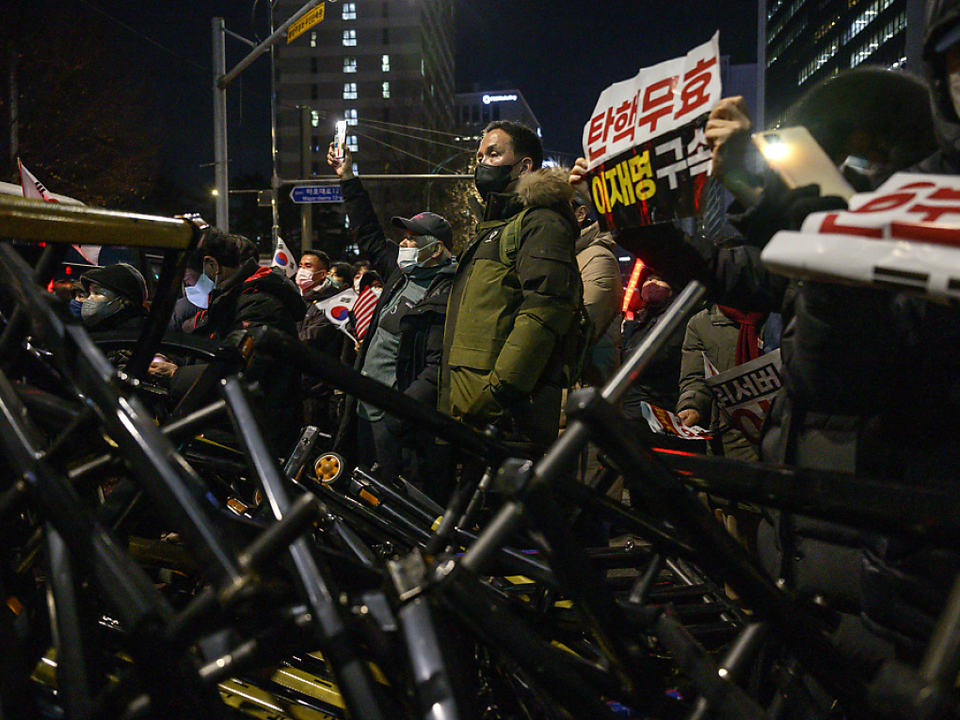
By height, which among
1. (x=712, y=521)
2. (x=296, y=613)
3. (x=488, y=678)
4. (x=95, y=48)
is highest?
(x=95, y=48)

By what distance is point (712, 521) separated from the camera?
1.37 meters

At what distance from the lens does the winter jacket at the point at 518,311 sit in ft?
11.5

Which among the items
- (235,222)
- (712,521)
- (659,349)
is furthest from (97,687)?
(235,222)

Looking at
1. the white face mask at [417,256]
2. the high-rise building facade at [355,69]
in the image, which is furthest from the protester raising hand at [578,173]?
the high-rise building facade at [355,69]

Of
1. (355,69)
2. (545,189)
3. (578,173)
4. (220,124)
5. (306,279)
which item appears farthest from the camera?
(355,69)

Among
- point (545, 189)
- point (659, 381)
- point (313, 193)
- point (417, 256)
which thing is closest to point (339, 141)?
point (417, 256)

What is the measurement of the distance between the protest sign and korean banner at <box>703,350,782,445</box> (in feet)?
1.24

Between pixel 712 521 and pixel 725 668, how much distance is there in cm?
26

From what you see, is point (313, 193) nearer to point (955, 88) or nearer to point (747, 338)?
point (747, 338)

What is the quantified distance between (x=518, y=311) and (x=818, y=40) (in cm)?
12293

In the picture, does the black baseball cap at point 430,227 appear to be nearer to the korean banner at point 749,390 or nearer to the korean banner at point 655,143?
the korean banner at point 749,390

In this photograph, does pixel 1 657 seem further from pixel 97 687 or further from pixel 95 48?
pixel 95 48

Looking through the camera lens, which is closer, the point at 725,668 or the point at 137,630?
the point at 137,630

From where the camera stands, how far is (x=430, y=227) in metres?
5.18
